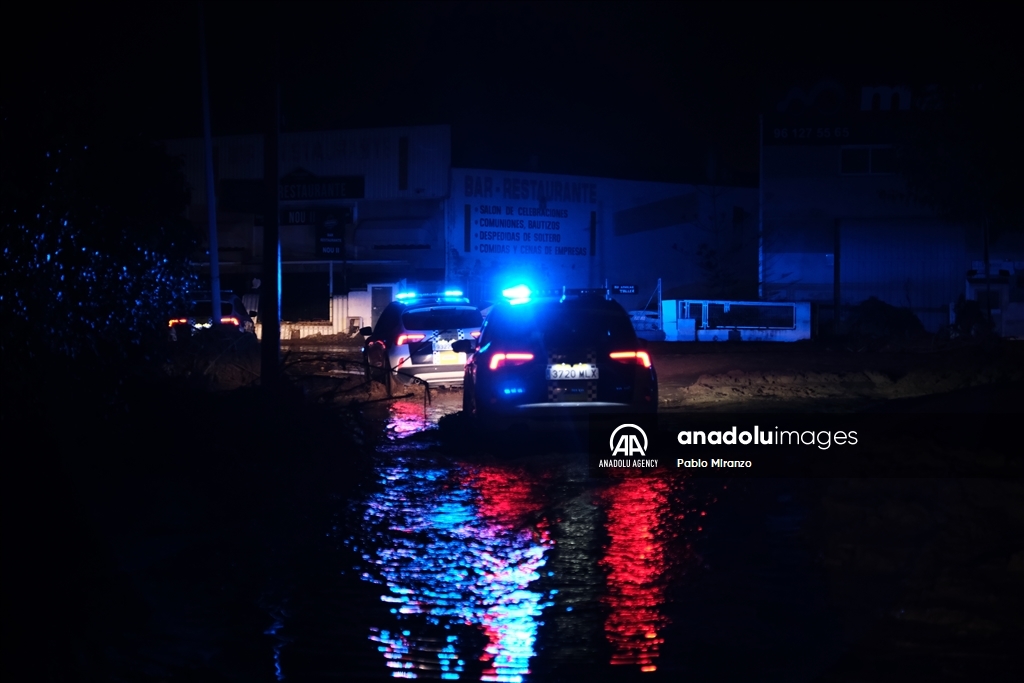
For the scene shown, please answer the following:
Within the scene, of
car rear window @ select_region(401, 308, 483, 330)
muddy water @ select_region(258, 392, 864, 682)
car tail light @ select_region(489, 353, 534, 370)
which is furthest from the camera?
car rear window @ select_region(401, 308, 483, 330)

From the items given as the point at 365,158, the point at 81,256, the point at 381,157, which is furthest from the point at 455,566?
the point at 365,158

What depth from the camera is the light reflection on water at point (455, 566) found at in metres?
5.56

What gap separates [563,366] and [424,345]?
6.57 meters

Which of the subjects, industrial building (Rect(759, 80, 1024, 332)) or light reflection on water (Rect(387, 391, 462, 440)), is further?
industrial building (Rect(759, 80, 1024, 332))

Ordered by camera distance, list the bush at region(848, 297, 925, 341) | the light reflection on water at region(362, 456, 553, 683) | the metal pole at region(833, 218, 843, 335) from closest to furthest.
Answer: the light reflection on water at region(362, 456, 553, 683) < the bush at region(848, 297, 925, 341) < the metal pole at region(833, 218, 843, 335)

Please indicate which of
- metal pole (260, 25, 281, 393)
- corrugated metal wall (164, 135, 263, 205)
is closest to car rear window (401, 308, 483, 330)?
metal pole (260, 25, 281, 393)

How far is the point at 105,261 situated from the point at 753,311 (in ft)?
74.7

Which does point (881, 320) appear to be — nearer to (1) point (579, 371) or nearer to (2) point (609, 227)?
(2) point (609, 227)

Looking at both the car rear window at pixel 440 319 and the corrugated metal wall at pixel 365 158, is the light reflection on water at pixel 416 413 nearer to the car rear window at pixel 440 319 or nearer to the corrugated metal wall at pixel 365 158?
the car rear window at pixel 440 319

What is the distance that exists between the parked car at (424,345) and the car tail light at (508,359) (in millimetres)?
Result: 5555

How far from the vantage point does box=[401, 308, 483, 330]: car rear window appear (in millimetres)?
17297

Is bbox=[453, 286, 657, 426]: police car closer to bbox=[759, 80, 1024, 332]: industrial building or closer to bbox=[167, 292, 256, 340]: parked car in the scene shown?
bbox=[167, 292, 256, 340]: parked car

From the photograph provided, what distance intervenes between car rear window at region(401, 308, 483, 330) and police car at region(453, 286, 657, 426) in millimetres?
6174

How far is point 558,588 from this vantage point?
6.66m
